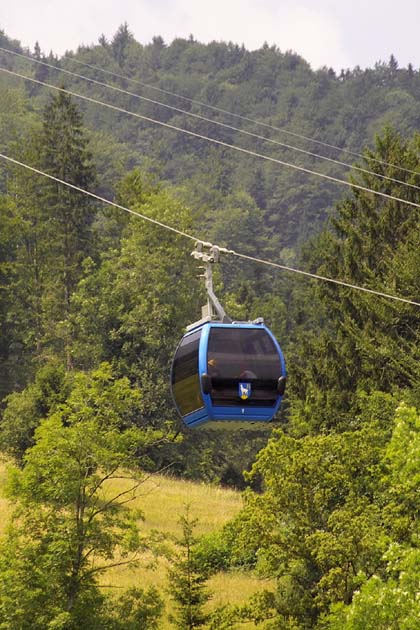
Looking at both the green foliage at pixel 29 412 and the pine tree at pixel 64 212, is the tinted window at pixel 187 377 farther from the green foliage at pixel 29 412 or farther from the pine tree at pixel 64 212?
the pine tree at pixel 64 212

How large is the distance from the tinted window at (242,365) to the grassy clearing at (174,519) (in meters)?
10.9

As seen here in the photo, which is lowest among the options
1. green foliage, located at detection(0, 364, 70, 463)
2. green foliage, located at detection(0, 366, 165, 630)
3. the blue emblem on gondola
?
green foliage, located at detection(0, 364, 70, 463)

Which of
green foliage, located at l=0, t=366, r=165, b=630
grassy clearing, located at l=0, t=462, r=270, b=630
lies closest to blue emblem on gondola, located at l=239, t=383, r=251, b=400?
green foliage, located at l=0, t=366, r=165, b=630

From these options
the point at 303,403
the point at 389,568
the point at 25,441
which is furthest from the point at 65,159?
the point at 389,568

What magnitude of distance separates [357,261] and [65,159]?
34522 mm

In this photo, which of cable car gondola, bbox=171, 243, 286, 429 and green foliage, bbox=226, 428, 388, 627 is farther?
green foliage, bbox=226, 428, 388, 627

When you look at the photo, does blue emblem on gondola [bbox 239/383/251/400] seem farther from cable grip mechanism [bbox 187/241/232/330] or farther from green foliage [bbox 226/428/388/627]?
green foliage [bbox 226/428/388/627]

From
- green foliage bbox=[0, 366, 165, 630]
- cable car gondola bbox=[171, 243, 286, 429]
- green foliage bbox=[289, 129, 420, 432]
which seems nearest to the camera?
cable car gondola bbox=[171, 243, 286, 429]

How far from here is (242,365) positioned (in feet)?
73.9

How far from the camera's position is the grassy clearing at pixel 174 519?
40375mm

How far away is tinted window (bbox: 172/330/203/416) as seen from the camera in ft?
74.0

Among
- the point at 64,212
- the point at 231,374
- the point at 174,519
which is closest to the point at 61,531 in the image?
the point at 231,374

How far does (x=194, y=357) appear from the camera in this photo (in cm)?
2253

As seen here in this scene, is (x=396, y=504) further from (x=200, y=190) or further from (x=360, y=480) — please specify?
(x=200, y=190)
